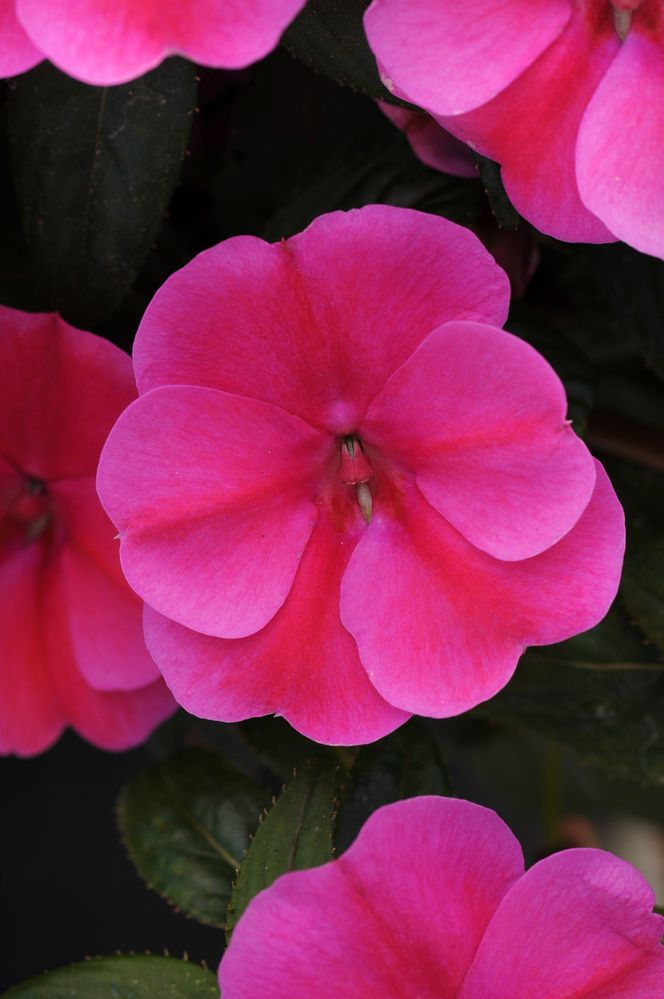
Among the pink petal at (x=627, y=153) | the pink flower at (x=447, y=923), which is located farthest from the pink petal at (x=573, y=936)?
the pink petal at (x=627, y=153)

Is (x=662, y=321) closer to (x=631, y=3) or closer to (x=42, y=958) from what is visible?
(x=631, y=3)

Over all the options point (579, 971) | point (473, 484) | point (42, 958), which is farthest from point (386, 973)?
point (42, 958)

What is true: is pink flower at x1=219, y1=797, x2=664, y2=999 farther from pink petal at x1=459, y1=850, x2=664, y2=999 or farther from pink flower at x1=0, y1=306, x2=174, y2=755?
pink flower at x1=0, y1=306, x2=174, y2=755

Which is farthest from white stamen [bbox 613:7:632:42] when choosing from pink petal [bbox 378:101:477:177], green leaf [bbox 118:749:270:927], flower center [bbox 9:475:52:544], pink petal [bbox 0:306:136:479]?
green leaf [bbox 118:749:270:927]

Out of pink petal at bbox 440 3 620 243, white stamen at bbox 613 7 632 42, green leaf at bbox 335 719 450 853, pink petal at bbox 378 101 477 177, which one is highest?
white stamen at bbox 613 7 632 42

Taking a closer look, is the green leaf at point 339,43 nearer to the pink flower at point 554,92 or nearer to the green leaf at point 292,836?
the pink flower at point 554,92

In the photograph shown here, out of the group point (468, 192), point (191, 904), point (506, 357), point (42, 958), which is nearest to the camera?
point (506, 357)
